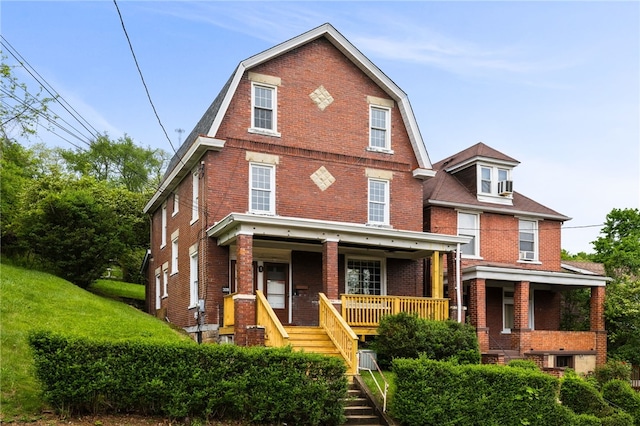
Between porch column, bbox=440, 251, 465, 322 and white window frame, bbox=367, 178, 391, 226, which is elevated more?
white window frame, bbox=367, 178, 391, 226

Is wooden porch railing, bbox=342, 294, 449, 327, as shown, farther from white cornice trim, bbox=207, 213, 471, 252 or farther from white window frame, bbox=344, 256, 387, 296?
white window frame, bbox=344, 256, 387, 296

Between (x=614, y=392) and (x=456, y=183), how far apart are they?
37.4 ft

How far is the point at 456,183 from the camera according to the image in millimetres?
27609

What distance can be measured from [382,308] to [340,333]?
3.09m

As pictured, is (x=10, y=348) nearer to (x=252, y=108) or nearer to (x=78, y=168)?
(x=252, y=108)

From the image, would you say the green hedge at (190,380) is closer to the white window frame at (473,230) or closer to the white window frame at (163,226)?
the white window frame at (473,230)

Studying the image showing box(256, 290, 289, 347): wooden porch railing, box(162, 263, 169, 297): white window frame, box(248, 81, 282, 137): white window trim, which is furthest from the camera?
box(162, 263, 169, 297): white window frame

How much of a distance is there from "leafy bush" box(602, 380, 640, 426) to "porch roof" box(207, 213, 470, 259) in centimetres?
612

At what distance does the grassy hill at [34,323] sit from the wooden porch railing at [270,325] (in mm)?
2606

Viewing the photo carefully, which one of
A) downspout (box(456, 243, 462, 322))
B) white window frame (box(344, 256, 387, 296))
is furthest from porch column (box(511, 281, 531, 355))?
white window frame (box(344, 256, 387, 296))

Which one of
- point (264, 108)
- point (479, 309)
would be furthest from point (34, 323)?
point (479, 309)

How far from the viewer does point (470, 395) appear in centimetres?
1448

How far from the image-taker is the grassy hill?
40.4 feet

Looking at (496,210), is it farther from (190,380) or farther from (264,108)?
(190,380)
